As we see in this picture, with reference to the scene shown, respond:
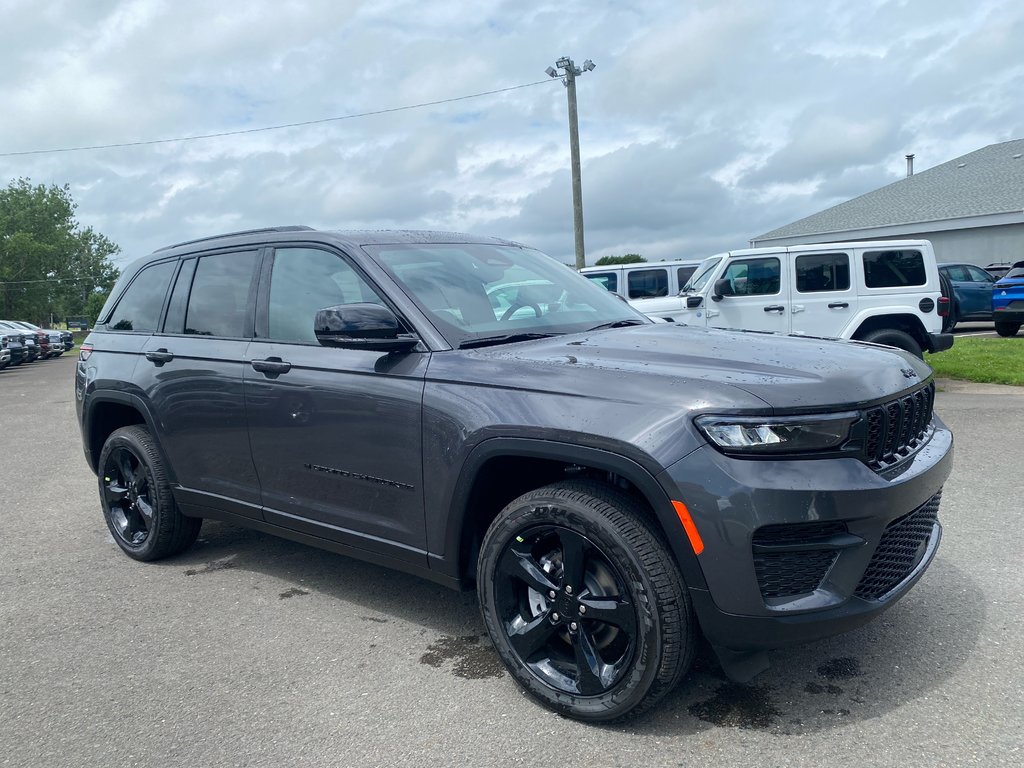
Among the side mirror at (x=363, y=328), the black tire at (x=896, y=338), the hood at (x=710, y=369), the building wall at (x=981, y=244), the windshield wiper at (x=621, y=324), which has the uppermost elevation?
the building wall at (x=981, y=244)

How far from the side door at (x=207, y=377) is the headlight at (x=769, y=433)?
2401 mm

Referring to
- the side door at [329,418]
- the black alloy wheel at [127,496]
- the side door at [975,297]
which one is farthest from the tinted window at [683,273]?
the side door at [329,418]

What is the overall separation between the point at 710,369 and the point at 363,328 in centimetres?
131

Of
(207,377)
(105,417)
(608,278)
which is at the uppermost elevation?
(608,278)

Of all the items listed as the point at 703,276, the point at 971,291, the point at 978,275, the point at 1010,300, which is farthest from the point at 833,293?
the point at 978,275

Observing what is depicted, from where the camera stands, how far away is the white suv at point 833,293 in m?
10.7

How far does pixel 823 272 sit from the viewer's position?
36.6ft

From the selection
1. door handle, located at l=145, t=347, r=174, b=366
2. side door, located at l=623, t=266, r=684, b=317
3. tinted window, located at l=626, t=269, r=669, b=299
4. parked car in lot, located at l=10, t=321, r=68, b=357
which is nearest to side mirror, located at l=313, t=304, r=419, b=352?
door handle, located at l=145, t=347, r=174, b=366

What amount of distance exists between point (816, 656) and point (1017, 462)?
4138 mm

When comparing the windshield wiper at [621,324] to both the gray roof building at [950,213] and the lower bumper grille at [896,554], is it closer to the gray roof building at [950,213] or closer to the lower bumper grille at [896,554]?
the lower bumper grille at [896,554]

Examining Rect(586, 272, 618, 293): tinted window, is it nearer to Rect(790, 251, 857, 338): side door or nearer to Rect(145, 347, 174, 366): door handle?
Rect(790, 251, 857, 338): side door

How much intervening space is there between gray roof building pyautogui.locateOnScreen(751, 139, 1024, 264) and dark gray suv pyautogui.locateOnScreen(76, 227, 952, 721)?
98.4 feet

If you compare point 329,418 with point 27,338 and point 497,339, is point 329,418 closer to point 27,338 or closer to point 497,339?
point 497,339

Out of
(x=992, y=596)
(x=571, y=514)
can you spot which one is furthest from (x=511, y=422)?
(x=992, y=596)
